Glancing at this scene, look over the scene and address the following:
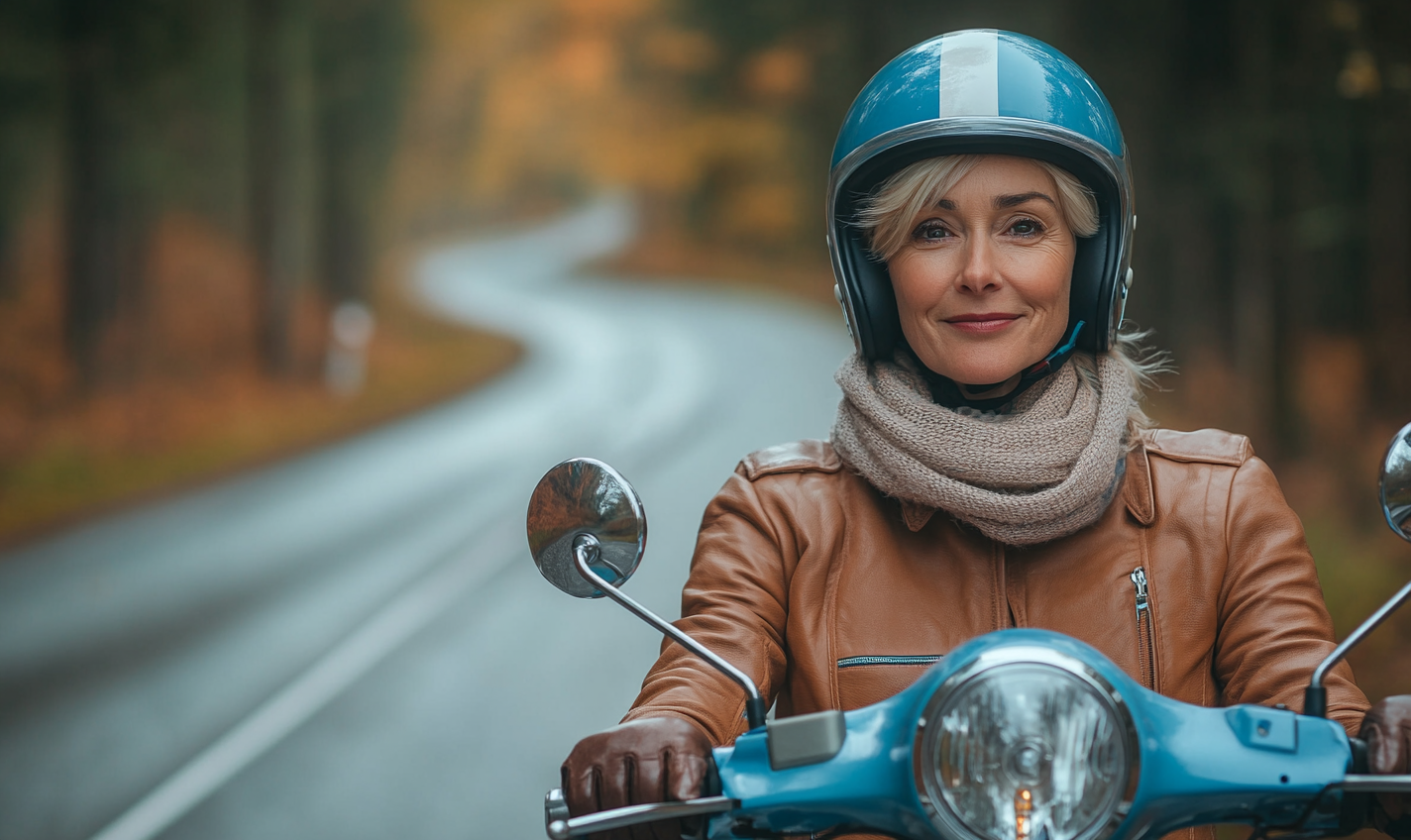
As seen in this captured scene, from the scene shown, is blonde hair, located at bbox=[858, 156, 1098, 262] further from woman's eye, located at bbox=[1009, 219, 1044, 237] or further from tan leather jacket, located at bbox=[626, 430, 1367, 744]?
tan leather jacket, located at bbox=[626, 430, 1367, 744]

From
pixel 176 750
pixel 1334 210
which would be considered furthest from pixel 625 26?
pixel 176 750

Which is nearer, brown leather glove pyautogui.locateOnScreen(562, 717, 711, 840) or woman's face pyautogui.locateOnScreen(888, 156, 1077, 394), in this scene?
brown leather glove pyautogui.locateOnScreen(562, 717, 711, 840)

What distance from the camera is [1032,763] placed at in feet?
4.14

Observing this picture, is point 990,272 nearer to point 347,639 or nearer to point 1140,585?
point 1140,585

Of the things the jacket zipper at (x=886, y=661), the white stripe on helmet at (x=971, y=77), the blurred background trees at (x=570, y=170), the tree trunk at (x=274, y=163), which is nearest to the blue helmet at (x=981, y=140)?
the white stripe on helmet at (x=971, y=77)

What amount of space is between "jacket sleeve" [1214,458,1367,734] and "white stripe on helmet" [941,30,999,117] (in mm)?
672

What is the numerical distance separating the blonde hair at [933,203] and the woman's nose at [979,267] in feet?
0.30

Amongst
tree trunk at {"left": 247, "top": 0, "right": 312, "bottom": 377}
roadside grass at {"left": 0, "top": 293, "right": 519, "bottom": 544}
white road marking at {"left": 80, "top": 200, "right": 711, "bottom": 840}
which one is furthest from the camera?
tree trunk at {"left": 247, "top": 0, "right": 312, "bottom": 377}

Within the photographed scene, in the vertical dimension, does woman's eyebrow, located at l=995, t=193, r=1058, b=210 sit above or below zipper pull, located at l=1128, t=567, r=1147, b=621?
above

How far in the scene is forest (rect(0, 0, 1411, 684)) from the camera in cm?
955

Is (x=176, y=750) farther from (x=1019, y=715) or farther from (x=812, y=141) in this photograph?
(x=812, y=141)

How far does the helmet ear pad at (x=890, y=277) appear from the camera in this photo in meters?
2.10

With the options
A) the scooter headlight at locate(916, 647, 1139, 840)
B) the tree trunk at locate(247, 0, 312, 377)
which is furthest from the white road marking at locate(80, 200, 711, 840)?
the scooter headlight at locate(916, 647, 1139, 840)

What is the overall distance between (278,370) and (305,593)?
909 centimetres
